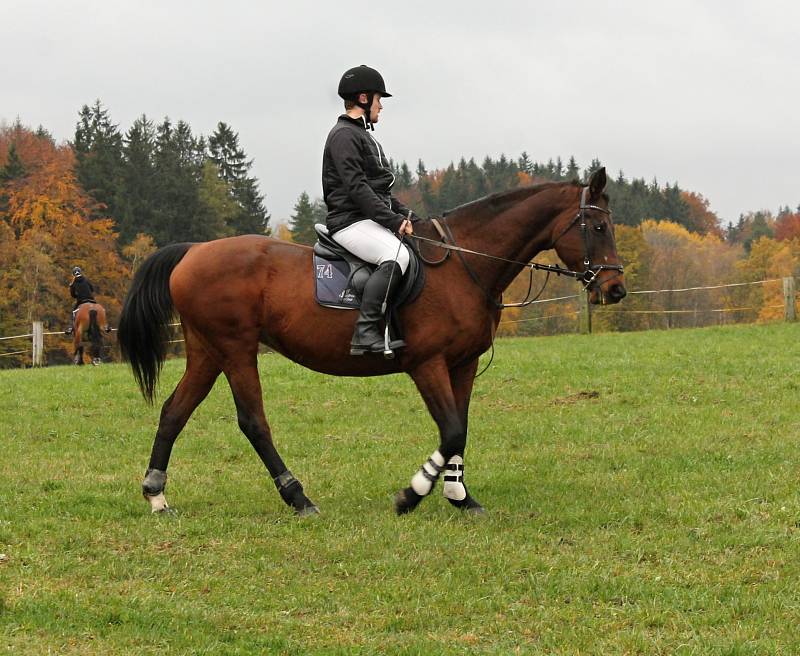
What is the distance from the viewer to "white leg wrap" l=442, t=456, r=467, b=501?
323 inches

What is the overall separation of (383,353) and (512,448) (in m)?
3.98

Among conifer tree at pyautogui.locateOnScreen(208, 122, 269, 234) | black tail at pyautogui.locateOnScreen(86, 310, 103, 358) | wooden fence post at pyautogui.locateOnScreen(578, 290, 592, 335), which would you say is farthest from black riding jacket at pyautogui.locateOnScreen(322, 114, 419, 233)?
conifer tree at pyautogui.locateOnScreen(208, 122, 269, 234)

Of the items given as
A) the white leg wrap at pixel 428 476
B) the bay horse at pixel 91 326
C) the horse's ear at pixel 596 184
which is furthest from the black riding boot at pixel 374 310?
the bay horse at pixel 91 326

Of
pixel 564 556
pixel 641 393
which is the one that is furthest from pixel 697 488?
pixel 641 393

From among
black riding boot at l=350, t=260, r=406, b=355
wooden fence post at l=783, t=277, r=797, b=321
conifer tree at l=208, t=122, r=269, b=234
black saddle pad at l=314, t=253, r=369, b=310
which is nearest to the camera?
black riding boot at l=350, t=260, r=406, b=355

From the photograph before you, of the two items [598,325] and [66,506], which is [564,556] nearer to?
[66,506]

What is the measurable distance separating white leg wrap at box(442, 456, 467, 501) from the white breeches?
1643mm

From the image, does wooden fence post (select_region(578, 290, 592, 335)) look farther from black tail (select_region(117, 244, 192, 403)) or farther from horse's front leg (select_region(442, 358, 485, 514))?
black tail (select_region(117, 244, 192, 403))

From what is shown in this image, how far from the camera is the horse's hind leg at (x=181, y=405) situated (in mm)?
8727

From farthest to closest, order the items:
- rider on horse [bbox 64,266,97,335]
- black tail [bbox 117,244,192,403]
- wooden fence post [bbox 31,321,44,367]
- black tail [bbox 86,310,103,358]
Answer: wooden fence post [bbox 31,321,44,367]
rider on horse [bbox 64,266,97,335]
black tail [bbox 86,310,103,358]
black tail [bbox 117,244,192,403]

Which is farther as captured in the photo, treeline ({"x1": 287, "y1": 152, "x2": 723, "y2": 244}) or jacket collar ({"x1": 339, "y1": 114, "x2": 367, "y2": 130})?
treeline ({"x1": 287, "y1": 152, "x2": 723, "y2": 244})

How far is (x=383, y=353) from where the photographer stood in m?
8.11

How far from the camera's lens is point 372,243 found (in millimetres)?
8125

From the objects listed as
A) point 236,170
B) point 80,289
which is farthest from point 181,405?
point 236,170
